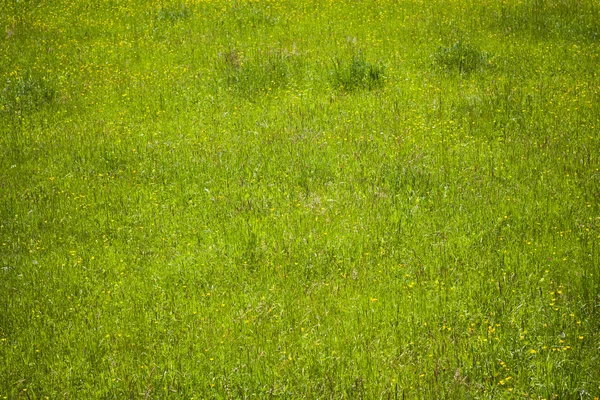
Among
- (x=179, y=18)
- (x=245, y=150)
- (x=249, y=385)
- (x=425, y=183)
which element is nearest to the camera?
(x=249, y=385)

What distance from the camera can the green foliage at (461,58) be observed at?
35.8 feet

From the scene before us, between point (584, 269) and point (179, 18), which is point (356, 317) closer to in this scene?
point (584, 269)

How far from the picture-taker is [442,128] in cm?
887

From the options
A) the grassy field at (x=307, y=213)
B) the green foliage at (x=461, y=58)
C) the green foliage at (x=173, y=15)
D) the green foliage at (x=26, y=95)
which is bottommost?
the grassy field at (x=307, y=213)

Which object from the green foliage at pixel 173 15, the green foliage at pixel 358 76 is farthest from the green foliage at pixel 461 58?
the green foliage at pixel 173 15

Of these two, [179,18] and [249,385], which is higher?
[179,18]

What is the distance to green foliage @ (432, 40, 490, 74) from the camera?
35.8 ft

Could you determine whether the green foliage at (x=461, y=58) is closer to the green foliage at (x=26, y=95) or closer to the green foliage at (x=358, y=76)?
the green foliage at (x=358, y=76)

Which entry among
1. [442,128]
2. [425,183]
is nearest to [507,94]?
[442,128]

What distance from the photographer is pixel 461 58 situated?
1099 cm

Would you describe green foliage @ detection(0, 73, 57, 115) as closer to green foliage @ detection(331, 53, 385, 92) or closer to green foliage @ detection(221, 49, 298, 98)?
green foliage @ detection(221, 49, 298, 98)

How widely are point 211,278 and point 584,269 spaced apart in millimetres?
3781

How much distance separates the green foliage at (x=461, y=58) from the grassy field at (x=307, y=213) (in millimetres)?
48

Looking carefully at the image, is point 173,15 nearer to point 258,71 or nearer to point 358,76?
point 258,71
